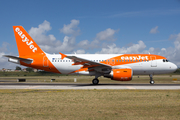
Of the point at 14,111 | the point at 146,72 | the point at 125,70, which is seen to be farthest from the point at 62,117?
the point at 146,72

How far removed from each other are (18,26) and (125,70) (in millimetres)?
17540

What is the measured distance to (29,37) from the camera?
28.6 m

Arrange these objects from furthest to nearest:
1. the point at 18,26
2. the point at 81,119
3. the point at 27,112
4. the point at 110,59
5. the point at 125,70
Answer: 1. the point at 18,26
2. the point at 110,59
3. the point at 125,70
4. the point at 27,112
5. the point at 81,119

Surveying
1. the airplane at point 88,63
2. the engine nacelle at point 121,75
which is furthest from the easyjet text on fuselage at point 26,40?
the engine nacelle at point 121,75

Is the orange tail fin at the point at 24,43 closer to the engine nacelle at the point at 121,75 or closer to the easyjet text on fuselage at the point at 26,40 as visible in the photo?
the easyjet text on fuselage at the point at 26,40

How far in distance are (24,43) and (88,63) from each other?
10809 millimetres

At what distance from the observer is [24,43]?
1115 inches

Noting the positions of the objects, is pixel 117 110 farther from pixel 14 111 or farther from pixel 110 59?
pixel 110 59

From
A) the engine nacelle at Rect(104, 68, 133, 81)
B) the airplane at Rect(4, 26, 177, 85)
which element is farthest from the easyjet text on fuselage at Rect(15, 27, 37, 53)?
the engine nacelle at Rect(104, 68, 133, 81)

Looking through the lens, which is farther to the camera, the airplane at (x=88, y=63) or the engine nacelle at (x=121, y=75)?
the airplane at (x=88, y=63)

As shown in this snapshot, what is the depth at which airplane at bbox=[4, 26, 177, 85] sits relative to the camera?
85.3 ft

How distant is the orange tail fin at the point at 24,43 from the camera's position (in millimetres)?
28266

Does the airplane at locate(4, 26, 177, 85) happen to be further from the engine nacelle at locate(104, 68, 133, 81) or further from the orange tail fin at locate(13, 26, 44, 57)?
the engine nacelle at locate(104, 68, 133, 81)

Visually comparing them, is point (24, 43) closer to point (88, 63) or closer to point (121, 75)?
point (88, 63)
